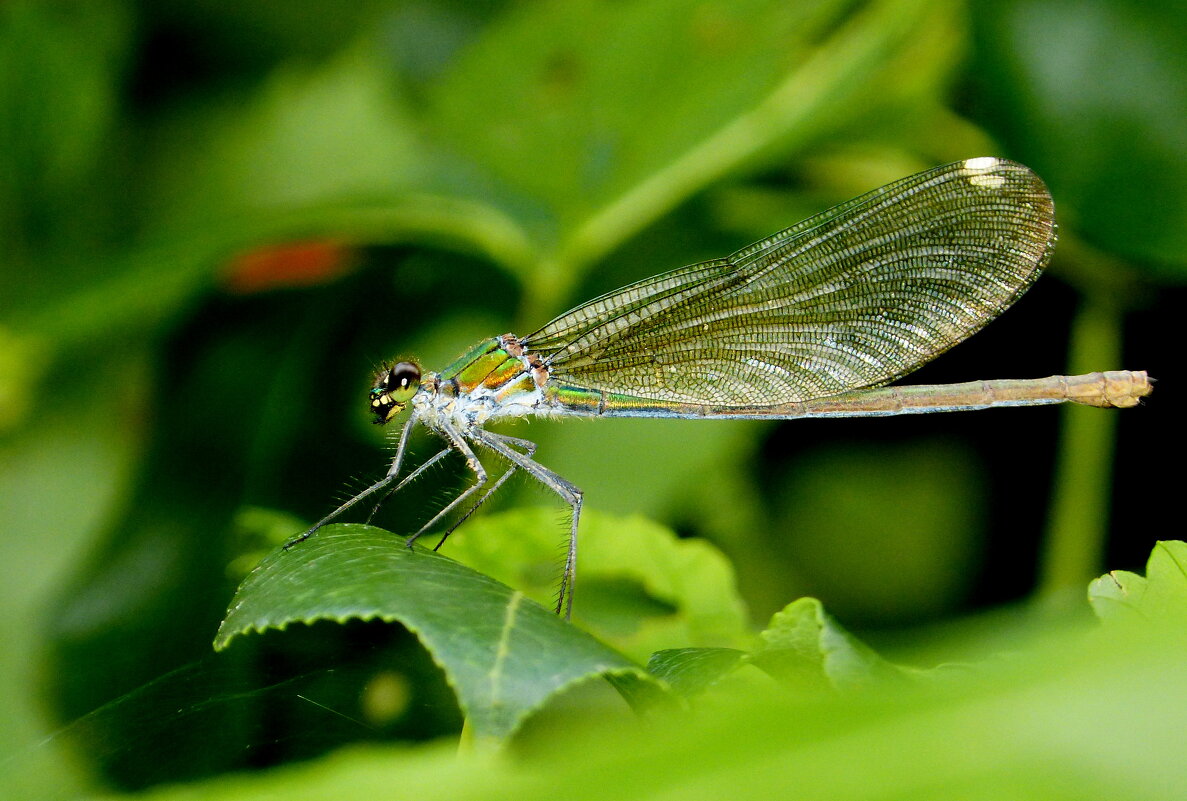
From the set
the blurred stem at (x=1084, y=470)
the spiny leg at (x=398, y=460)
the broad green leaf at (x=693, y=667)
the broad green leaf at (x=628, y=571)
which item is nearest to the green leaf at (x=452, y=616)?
the broad green leaf at (x=693, y=667)

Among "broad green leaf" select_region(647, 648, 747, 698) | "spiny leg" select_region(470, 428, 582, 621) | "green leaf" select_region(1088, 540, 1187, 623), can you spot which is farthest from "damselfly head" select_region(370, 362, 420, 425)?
"green leaf" select_region(1088, 540, 1187, 623)

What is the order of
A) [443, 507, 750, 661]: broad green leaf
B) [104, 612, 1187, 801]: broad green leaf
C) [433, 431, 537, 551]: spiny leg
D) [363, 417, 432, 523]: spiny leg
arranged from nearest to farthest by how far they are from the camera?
[104, 612, 1187, 801]: broad green leaf → [443, 507, 750, 661]: broad green leaf → [433, 431, 537, 551]: spiny leg → [363, 417, 432, 523]: spiny leg

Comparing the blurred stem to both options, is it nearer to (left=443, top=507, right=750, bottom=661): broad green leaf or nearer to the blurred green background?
the blurred green background

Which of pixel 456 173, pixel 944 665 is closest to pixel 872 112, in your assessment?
pixel 456 173

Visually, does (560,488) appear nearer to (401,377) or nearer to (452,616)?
(401,377)

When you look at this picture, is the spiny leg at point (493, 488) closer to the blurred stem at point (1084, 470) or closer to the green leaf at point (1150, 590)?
the green leaf at point (1150, 590)

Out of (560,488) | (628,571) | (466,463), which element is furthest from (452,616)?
(466,463)

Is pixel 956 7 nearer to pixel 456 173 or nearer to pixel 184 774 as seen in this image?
pixel 456 173
